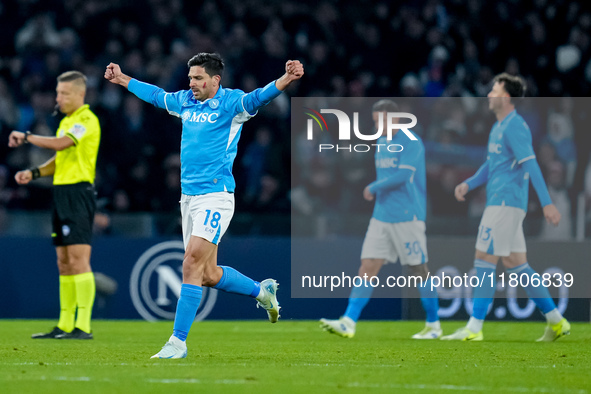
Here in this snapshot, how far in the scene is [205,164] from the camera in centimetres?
750

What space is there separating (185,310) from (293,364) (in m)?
0.91

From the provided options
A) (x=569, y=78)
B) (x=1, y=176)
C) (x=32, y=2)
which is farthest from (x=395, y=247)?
(x=32, y=2)

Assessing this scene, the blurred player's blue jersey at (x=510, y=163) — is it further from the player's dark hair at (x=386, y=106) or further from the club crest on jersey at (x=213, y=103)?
the club crest on jersey at (x=213, y=103)

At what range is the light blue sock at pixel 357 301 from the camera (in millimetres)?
10008

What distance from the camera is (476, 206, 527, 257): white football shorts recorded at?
9.80 m

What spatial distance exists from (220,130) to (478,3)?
1214 centimetres

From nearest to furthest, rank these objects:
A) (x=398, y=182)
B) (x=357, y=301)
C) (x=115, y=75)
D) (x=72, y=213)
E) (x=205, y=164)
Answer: (x=205, y=164), (x=115, y=75), (x=72, y=213), (x=357, y=301), (x=398, y=182)

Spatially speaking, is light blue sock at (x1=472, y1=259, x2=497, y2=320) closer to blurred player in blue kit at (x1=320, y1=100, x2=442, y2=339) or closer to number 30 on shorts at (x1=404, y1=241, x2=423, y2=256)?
blurred player in blue kit at (x1=320, y1=100, x2=442, y2=339)

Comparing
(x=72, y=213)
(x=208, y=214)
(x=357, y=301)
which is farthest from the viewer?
(x=357, y=301)

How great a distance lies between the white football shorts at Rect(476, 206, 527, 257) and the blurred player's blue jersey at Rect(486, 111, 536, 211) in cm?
8

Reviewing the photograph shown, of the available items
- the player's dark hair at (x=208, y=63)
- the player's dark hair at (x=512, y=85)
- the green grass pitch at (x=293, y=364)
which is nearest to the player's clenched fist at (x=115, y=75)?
the player's dark hair at (x=208, y=63)

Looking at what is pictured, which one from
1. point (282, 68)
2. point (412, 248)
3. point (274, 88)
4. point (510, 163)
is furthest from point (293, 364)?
point (282, 68)
